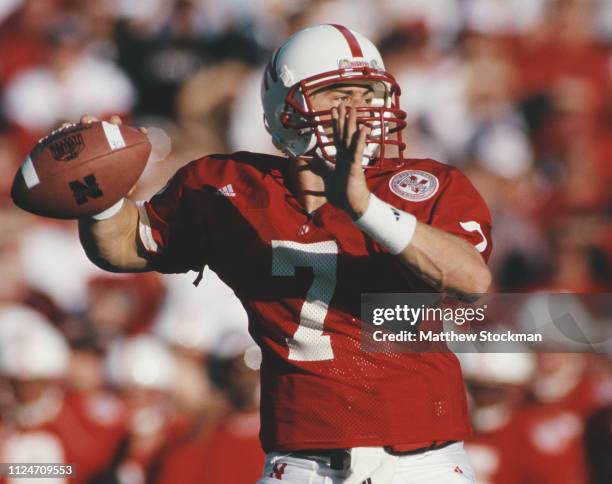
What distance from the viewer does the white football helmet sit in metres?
3.59

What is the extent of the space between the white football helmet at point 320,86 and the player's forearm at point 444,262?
361mm

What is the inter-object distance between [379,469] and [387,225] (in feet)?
2.24

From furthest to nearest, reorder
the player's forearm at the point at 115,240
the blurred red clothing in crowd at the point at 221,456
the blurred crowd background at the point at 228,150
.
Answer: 1. the blurred crowd background at the point at 228,150
2. the blurred red clothing in crowd at the point at 221,456
3. the player's forearm at the point at 115,240

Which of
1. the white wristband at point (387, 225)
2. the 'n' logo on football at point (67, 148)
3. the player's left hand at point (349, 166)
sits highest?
the 'n' logo on football at point (67, 148)

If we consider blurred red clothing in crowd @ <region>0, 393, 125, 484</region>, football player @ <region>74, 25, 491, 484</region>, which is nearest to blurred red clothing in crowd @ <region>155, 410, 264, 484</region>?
blurred red clothing in crowd @ <region>0, 393, 125, 484</region>

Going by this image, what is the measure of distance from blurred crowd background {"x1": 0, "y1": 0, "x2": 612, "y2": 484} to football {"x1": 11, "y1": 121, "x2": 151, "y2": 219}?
229 cm

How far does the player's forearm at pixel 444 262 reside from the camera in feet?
10.6

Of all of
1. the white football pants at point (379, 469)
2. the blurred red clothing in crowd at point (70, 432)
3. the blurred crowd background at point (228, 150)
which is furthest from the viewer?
the blurred crowd background at point (228, 150)

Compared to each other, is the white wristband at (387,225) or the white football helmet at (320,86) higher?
the white football helmet at (320,86)

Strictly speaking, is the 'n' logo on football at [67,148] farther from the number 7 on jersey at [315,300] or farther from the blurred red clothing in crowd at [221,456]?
the blurred red clothing in crowd at [221,456]

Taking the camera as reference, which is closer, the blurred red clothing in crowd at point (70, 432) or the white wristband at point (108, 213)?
the white wristband at point (108, 213)

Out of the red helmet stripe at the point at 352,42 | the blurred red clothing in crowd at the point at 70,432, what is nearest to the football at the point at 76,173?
the red helmet stripe at the point at 352,42

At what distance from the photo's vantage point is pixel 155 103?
890 centimetres

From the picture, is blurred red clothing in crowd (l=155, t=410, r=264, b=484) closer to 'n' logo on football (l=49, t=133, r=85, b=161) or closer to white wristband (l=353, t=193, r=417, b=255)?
'n' logo on football (l=49, t=133, r=85, b=161)
